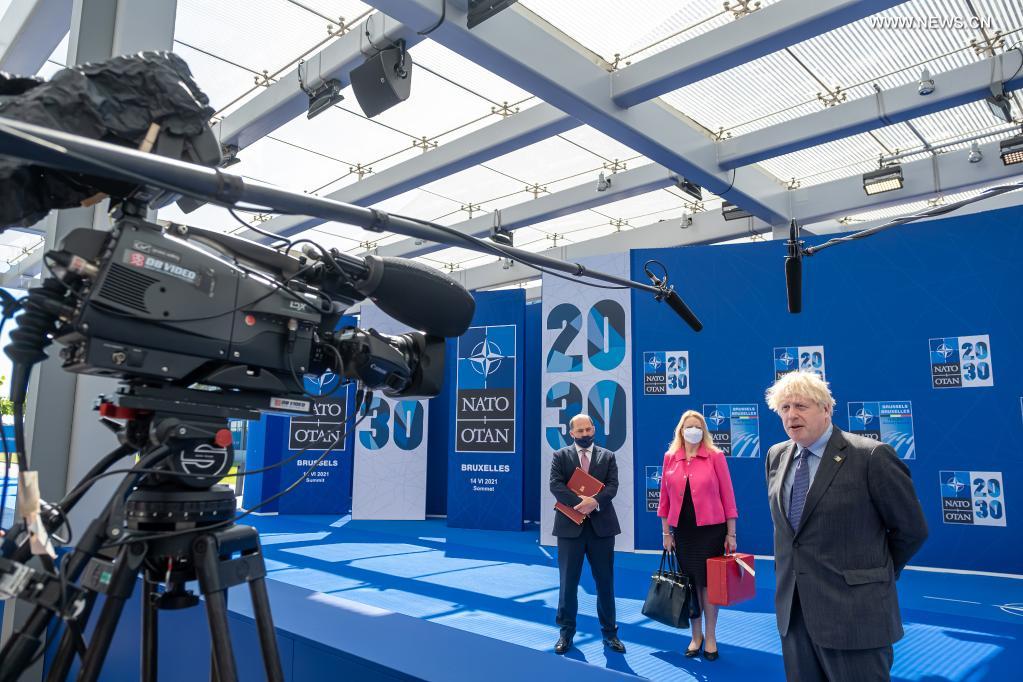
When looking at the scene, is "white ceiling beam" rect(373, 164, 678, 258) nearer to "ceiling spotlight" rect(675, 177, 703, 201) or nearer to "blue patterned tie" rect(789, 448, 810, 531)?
"ceiling spotlight" rect(675, 177, 703, 201)

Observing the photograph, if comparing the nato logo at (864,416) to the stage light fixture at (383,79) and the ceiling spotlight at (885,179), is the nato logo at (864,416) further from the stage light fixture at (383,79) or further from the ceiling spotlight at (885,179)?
Result: the stage light fixture at (383,79)

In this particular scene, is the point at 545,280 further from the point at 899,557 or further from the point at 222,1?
the point at 899,557

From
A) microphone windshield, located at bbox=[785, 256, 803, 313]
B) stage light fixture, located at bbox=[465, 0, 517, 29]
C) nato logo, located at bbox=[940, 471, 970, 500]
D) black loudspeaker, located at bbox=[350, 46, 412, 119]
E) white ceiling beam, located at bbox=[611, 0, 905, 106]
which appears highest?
white ceiling beam, located at bbox=[611, 0, 905, 106]

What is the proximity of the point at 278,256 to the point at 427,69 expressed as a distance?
15.4 ft

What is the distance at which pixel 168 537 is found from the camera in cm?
97

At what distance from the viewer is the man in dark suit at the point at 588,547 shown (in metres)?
3.60

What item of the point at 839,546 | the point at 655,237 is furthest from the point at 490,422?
the point at 839,546

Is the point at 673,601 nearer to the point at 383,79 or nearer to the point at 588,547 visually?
the point at 588,547

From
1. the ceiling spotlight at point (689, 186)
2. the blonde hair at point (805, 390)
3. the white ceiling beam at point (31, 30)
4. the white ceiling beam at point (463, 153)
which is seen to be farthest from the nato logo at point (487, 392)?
the blonde hair at point (805, 390)

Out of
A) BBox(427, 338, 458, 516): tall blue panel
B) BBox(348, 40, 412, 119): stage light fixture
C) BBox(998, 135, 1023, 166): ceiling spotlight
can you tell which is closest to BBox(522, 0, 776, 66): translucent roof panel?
BBox(348, 40, 412, 119): stage light fixture

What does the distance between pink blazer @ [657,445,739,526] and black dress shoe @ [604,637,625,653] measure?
0.71 m

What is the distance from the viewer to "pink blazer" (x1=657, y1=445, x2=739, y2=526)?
3645mm

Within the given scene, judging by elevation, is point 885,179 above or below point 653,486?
above

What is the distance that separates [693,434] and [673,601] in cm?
94
